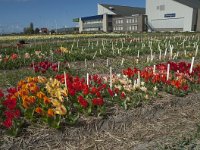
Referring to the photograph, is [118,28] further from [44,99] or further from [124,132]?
[44,99]

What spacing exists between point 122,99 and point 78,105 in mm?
952

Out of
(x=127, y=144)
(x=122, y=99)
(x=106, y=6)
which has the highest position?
(x=106, y=6)

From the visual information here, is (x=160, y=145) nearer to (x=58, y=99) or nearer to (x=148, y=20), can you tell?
(x=58, y=99)

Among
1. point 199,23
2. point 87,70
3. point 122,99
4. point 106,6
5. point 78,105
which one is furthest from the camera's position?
point 106,6

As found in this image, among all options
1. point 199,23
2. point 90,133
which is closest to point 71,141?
point 90,133

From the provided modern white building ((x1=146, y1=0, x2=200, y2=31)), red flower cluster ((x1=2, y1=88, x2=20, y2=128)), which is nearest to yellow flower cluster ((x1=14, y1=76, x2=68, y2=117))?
red flower cluster ((x1=2, y1=88, x2=20, y2=128))

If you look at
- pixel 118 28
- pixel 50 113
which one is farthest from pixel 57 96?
pixel 118 28

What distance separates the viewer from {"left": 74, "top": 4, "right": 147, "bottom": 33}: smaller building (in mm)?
71062

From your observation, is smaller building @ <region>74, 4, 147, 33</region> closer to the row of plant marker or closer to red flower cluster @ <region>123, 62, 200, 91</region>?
red flower cluster @ <region>123, 62, 200, 91</region>

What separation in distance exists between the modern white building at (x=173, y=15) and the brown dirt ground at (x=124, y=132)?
2313 inches

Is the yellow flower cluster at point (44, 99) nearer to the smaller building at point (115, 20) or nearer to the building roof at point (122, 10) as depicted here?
the smaller building at point (115, 20)

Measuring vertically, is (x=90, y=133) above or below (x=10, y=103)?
below

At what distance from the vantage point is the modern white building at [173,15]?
62.7 m

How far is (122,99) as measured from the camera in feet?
19.0
